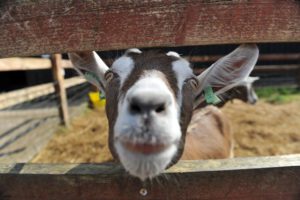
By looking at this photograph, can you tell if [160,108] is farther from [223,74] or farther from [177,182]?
[223,74]

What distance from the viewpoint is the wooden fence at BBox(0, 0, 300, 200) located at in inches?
53.9

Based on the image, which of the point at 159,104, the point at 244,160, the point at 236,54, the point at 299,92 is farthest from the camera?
the point at 299,92

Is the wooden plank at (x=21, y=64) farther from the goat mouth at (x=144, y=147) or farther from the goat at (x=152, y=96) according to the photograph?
the goat mouth at (x=144, y=147)

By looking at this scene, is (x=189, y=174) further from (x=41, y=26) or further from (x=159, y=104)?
(x=41, y=26)

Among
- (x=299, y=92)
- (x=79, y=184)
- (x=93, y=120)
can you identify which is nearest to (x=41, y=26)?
(x=79, y=184)

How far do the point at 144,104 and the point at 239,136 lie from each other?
508 centimetres

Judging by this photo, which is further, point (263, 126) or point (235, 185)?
point (263, 126)

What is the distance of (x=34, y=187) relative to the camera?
1.54 m

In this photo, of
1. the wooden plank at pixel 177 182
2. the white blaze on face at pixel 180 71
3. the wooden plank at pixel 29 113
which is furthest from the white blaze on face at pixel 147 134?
the wooden plank at pixel 29 113

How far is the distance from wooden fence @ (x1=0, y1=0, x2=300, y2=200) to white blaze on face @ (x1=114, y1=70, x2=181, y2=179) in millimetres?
156

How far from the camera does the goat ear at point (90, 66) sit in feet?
7.21

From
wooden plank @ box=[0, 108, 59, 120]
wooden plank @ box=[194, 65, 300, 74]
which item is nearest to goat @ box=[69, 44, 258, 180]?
wooden plank @ box=[0, 108, 59, 120]

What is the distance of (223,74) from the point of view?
2160mm

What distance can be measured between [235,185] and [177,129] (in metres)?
0.38
